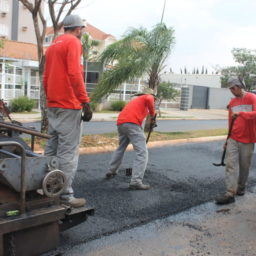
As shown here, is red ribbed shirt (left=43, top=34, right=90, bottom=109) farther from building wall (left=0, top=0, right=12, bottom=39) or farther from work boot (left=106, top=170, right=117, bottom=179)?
building wall (left=0, top=0, right=12, bottom=39)

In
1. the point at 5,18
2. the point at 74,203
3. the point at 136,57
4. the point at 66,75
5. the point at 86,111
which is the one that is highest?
the point at 5,18

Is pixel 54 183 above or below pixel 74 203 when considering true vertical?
A: above

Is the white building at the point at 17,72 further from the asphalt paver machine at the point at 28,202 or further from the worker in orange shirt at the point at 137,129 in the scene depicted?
the asphalt paver machine at the point at 28,202

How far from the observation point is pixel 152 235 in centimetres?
395

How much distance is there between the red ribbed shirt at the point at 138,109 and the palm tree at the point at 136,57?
600 cm

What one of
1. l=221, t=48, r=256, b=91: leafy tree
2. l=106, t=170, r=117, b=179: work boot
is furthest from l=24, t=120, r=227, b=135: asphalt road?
l=221, t=48, r=256, b=91: leafy tree

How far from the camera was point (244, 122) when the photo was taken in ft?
17.1

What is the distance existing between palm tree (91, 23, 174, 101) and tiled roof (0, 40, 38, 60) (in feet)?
43.1

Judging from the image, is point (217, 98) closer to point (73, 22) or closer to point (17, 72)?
point (17, 72)

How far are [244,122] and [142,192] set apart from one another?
1.79 meters

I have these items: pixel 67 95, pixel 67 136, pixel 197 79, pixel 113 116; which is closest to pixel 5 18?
pixel 197 79

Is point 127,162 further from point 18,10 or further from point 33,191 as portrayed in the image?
point 18,10

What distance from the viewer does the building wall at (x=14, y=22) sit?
42.3 meters

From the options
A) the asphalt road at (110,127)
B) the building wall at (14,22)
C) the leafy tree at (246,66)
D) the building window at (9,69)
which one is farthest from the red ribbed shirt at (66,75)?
the building wall at (14,22)
